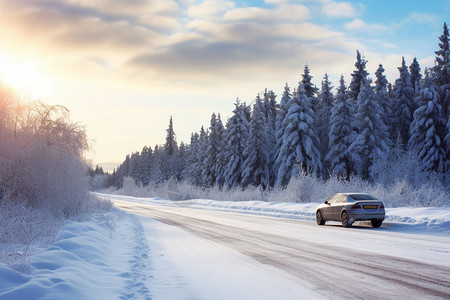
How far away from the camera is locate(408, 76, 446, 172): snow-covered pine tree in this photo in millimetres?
44312

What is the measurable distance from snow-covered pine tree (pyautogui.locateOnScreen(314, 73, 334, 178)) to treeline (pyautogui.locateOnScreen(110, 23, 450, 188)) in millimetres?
144

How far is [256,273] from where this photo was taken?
23.5ft

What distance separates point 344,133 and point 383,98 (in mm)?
12821

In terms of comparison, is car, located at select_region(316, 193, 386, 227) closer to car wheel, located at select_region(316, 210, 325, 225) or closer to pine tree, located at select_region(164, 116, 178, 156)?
car wheel, located at select_region(316, 210, 325, 225)

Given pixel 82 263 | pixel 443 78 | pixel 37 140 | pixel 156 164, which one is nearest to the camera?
pixel 82 263

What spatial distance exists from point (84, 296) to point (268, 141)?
168ft

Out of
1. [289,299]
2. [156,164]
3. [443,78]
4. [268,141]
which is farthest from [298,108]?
[156,164]

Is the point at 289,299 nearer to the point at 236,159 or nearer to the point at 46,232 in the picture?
the point at 46,232

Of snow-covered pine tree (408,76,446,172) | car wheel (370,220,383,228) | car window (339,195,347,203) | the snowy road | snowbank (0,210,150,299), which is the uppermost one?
snow-covered pine tree (408,76,446,172)

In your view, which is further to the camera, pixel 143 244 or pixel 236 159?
pixel 236 159

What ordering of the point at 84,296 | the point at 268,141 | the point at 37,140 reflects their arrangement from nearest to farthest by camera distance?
the point at 84,296 < the point at 37,140 < the point at 268,141

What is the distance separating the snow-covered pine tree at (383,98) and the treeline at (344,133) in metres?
0.14

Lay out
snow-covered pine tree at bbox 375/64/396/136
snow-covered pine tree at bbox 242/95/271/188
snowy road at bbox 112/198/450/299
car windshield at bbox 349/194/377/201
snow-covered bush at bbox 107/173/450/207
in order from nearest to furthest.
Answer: snowy road at bbox 112/198/450/299
car windshield at bbox 349/194/377/201
snow-covered bush at bbox 107/173/450/207
snow-covered pine tree at bbox 242/95/271/188
snow-covered pine tree at bbox 375/64/396/136

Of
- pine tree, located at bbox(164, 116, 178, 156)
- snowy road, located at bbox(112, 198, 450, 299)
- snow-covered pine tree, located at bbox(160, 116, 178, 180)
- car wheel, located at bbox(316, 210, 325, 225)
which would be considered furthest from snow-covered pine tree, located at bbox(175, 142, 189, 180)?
snowy road, located at bbox(112, 198, 450, 299)
